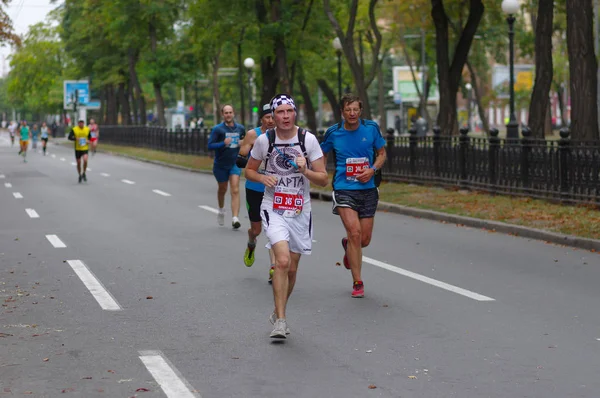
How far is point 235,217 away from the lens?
16547 millimetres

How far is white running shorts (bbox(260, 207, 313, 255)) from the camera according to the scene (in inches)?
318

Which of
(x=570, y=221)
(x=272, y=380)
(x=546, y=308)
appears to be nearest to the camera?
(x=272, y=380)

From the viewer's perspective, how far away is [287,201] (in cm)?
810

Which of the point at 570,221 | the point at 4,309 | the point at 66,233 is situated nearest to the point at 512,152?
the point at 570,221

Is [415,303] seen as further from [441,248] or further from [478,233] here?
[478,233]

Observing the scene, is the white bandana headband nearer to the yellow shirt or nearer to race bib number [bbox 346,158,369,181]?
race bib number [bbox 346,158,369,181]

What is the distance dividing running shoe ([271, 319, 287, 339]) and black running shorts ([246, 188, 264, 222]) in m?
3.93

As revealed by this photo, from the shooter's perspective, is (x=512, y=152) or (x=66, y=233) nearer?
(x=66, y=233)

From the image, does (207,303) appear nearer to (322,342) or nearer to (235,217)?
(322,342)

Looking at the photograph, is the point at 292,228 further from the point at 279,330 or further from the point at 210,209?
the point at 210,209

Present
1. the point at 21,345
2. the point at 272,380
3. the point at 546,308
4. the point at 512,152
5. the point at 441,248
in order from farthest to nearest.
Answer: the point at 512,152, the point at 441,248, the point at 546,308, the point at 21,345, the point at 272,380

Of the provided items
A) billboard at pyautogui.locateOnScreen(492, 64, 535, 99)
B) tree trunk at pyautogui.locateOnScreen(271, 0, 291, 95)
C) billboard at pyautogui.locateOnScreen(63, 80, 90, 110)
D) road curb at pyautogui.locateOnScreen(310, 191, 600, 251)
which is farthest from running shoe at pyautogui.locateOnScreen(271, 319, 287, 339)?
billboard at pyautogui.locateOnScreen(63, 80, 90, 110)

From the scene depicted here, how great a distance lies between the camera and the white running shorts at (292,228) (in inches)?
318

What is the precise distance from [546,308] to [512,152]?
11.6 m
